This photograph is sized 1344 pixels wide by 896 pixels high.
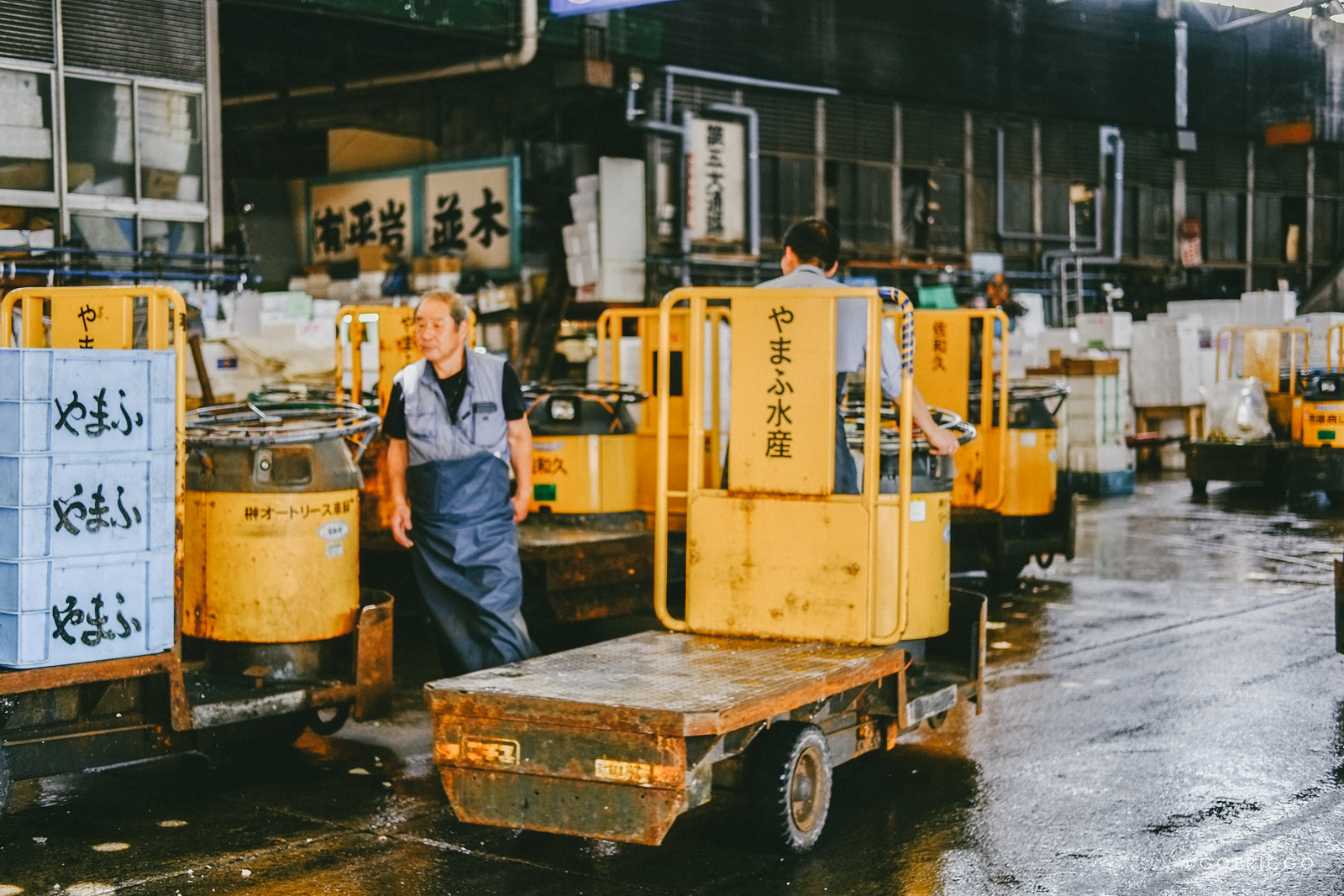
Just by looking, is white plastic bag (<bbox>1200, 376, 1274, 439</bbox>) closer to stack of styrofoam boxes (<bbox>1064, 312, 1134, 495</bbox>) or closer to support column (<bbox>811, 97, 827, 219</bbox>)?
stack of styrofoam boxes (<bbox>1064, 312, 1134, 495</bbox>)

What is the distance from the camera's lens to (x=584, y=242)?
20.1 metres

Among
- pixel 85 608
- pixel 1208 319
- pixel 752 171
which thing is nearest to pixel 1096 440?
pixel 752 171

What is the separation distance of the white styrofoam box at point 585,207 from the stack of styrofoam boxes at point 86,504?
1470 cm

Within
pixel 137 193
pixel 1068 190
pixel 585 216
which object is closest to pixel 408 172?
pixel 585 216

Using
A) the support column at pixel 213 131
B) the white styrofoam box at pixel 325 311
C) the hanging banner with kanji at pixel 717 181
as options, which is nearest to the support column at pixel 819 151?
the hanging banner with kanji at pixel 717 181

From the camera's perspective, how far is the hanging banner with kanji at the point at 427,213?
19578mm

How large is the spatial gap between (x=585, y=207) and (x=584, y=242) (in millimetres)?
619

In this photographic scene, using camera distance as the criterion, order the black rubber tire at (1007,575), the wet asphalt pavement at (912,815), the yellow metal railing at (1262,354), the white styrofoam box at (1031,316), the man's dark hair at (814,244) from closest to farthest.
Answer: the wet asphalt pavement at (912,815) < the man's dark hair at (814,244) < the black rubber tire at (1007,575) < the yellow metal railing at (1262,354) < the white styrofoam box at (1031,316)

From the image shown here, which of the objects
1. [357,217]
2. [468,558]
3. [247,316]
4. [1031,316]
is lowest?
[468,558]

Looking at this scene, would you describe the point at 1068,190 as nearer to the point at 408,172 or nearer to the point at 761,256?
the point at 761,256

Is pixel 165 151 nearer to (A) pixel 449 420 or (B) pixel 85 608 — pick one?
(A) pixel 449 420

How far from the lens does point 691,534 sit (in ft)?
21.9

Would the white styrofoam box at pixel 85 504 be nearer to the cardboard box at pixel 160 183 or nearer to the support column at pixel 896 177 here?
the cardboard box at pixel 160 183

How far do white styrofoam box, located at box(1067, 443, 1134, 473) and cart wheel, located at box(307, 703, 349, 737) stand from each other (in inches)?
601
